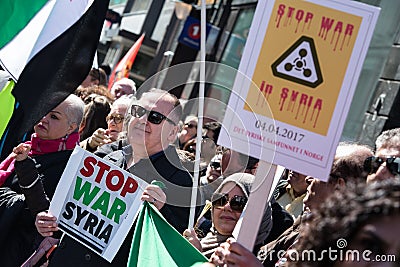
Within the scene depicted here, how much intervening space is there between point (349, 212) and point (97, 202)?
2.56 meters

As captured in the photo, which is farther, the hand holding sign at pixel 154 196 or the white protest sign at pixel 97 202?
the white protest sign at pixel 97 202

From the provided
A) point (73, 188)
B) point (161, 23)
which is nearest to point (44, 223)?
point (73, 188)

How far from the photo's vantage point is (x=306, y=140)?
2725 mm

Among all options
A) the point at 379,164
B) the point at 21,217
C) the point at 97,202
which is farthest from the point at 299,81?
the point at 21,217

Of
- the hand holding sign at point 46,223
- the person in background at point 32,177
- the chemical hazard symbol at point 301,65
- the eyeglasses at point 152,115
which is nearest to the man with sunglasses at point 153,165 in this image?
the eyeglasses at point 152,115

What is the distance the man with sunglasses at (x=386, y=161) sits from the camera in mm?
3145

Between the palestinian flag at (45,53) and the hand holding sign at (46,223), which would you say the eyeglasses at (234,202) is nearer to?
the hand holding sign at (46,223)

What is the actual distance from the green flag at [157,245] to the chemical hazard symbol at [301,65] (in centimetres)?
87

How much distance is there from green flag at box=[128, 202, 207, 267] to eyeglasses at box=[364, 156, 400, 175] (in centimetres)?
79

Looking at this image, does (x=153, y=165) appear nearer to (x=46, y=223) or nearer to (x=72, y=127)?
(x=46, y=223)

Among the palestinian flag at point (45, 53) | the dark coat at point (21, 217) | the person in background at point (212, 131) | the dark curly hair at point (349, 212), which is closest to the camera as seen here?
the dark curly hair at point (349, 212)

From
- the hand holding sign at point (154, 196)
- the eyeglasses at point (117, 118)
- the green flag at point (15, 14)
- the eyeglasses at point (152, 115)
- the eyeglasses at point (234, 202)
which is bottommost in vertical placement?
the hand holding sign at point (154, 196)

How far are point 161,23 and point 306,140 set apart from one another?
18670 mm

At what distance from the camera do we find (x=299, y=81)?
9.04 ft
